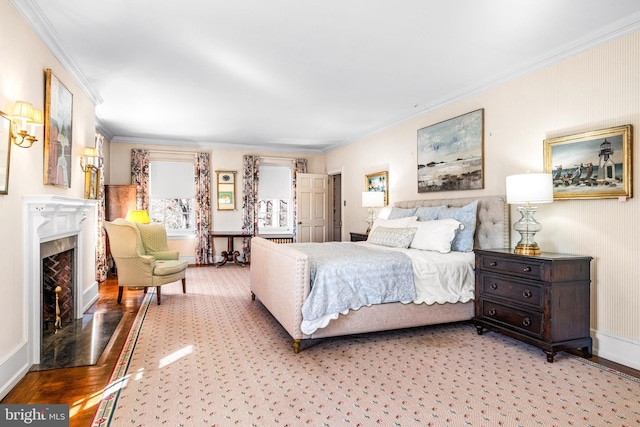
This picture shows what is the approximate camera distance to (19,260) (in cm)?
260

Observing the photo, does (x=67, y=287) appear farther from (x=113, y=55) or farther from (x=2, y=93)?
(x=113, y=55)

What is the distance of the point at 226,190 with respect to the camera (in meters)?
7.96

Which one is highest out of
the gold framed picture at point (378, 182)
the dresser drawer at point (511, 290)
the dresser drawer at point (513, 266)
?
the gold framed picture at point (378, 182)

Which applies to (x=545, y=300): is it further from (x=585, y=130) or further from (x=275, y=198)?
(x=275, y=198)

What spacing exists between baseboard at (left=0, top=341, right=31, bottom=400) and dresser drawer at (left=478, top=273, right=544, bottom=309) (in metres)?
3.67

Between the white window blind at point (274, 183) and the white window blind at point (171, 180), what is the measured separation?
1509 mm

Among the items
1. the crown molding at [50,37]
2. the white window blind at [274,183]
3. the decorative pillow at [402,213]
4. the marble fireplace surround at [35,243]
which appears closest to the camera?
the crown molding at [50,37]

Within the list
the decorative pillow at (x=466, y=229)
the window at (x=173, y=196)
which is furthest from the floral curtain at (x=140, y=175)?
the decorative pillow at (x=466, y=229)

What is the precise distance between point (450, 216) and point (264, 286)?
7.25ft

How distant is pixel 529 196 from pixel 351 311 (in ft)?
5.79

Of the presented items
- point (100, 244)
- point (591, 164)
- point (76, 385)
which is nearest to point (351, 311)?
point (76, 385)

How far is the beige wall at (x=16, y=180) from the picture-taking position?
2.36 metres

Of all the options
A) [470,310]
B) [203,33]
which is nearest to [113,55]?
[203,33]

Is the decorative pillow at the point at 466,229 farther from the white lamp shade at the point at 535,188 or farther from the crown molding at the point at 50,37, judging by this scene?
the crown molding at the point at 50,37
